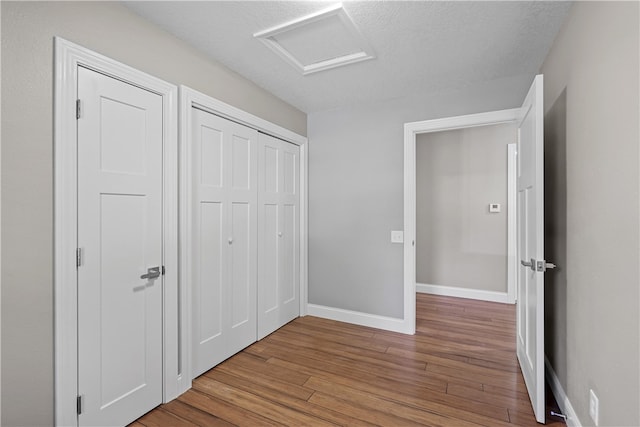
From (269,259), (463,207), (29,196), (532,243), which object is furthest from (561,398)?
(29,196)

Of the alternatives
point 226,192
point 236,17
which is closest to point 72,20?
point 236,17

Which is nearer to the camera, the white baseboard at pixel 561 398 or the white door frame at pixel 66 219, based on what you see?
the white door frame at pixel 66 219

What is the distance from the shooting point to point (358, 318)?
3.26 m

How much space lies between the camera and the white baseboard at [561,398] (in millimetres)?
1595

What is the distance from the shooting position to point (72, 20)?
1466 millimetres

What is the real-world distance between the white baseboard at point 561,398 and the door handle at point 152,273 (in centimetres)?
250

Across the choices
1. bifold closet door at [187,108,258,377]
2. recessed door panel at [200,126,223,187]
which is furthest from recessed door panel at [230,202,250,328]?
recessed door panel at [200,126,223,187]

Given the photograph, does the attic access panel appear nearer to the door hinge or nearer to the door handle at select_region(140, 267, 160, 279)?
the door handle at select_region(140, 267, 160, 279)

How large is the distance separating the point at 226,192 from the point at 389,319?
2095mm

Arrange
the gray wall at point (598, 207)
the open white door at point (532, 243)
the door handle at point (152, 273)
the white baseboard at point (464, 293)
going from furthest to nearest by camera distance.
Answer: the white baseboard at point (464, 293) < the door handle at point (152, 273) < the open white door at point (532, 243) < the gray wall at point (598, 207)

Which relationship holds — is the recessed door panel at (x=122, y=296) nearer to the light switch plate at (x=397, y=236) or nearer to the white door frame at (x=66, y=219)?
the white door frame at (x=66, y=219)

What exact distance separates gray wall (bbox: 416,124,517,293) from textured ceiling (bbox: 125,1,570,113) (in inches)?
66.2

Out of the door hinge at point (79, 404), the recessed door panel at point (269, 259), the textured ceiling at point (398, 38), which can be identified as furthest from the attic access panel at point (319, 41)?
the door hinge at point (79, 404)

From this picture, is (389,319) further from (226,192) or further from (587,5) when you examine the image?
(587,5)
